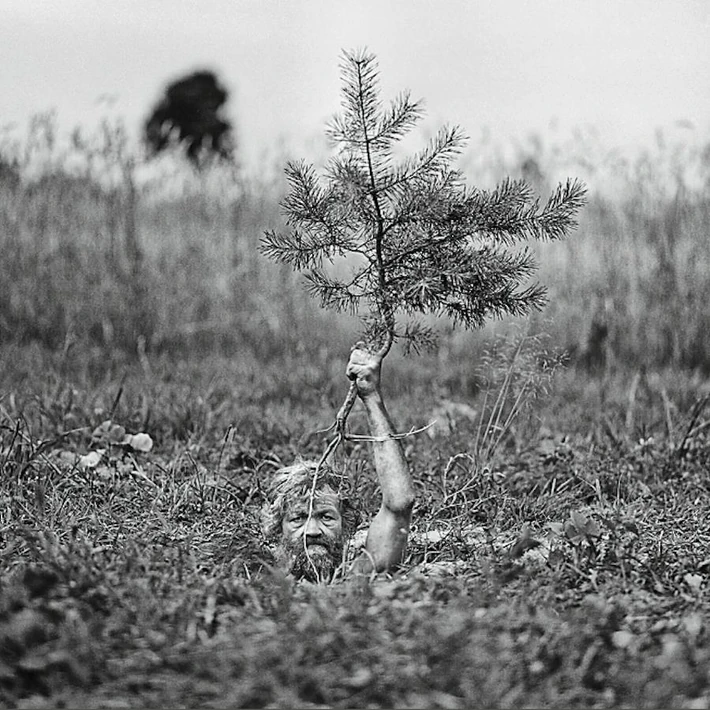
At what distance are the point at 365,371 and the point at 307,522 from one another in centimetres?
44

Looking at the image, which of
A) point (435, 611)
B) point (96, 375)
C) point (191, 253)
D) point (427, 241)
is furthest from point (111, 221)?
point (435, 611)

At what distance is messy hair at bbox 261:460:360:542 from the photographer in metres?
2.81

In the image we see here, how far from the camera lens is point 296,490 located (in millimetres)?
2814

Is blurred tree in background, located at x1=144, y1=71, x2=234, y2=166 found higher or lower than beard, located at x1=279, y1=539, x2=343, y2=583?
higher

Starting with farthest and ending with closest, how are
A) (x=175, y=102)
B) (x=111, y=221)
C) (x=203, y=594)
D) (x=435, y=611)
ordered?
(x=175, y=102) < (x=111, y=221) < (x=203, y=594) < (x=435, y=611)

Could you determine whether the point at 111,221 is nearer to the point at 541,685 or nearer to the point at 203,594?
the point at 203,594

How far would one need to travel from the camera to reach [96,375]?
5.79 m

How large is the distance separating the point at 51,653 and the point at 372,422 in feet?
3.45

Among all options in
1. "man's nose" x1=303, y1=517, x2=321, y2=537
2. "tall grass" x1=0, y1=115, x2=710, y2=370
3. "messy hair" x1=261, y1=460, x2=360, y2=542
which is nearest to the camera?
"man's nose" x1=303, y1=517, x2=321, y2=537

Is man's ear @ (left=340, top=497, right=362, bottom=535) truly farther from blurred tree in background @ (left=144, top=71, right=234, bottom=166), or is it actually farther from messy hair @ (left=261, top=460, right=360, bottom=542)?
blurred tree in background @ (left=144, top=71, right=234, bottom=166)

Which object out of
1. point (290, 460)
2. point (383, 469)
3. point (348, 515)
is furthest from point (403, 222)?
point (290, 460)

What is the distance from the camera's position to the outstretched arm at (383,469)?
2.60 metres

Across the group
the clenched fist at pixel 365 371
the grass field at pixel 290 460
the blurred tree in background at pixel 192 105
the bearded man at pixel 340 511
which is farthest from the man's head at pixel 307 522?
the blurred tree in background at pixel 192 105

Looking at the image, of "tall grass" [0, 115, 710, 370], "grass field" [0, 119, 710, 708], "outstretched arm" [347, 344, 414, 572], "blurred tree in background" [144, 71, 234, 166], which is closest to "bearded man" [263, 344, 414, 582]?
"outstretched arm" [347, 344, 414, 572]
